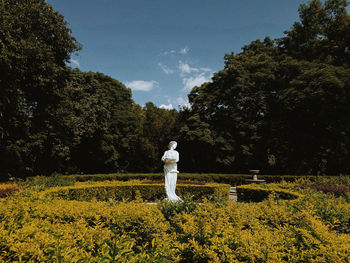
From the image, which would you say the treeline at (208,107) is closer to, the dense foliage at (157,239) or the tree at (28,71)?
the tree at (28,71)

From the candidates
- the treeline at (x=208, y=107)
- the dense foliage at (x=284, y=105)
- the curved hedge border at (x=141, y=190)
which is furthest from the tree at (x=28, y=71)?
the dense foliage at (x=284, y=105)

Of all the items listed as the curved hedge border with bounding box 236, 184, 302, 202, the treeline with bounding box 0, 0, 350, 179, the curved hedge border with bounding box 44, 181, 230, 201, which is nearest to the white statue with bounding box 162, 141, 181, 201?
the curved hedge border with bounding box 44, 181, 230, 201

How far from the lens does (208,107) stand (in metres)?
24.4

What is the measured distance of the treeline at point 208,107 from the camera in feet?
44.2

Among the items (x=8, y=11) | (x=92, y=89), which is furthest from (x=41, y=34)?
(x=92, y=89)

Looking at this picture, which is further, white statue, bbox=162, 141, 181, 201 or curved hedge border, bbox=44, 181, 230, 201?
curved hedge border, bbox=44, 181, 230, 201

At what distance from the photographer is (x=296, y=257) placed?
268cm

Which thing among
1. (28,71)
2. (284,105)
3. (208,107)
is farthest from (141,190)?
(284,105)

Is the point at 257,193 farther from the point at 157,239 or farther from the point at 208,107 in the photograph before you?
the point at 208,107

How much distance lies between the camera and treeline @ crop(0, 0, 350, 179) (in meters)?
13.5

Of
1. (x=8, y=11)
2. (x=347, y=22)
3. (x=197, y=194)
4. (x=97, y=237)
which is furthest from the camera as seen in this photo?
(x=347, y=22)

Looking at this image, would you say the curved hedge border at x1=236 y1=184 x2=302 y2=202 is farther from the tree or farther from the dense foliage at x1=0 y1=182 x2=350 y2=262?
the tree

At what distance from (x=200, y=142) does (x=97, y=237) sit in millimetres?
19856

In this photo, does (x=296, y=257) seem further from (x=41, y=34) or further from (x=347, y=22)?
(x=347, y=22)
